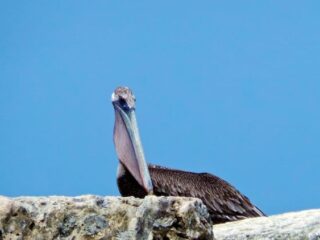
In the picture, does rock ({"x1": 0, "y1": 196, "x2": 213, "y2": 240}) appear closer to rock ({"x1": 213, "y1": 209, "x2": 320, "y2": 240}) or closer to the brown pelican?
rock ({"x1": 213, "y1": 209, "x2": 320, "y2": 240})

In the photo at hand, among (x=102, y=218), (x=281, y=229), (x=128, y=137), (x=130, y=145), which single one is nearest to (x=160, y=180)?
(x=130, y=145)

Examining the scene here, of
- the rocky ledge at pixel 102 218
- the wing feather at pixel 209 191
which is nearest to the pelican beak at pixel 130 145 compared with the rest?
the wing feather at pixel 209 191

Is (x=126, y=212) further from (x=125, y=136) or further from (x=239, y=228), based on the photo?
(x=125, y=136)

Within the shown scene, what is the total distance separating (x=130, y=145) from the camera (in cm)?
1191

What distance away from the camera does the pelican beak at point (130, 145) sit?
1113cm

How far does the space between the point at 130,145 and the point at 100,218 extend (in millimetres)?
8407

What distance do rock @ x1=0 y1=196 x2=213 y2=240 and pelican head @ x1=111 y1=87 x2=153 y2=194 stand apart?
746 cm

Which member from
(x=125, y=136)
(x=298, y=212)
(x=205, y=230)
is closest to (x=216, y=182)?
(x=125, y=136)

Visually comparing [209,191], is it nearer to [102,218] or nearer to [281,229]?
[281,229]

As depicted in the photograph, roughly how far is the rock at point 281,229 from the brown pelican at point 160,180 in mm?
4170

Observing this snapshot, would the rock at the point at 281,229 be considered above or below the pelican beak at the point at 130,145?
below

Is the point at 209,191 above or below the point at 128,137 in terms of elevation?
below

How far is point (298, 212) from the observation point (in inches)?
283

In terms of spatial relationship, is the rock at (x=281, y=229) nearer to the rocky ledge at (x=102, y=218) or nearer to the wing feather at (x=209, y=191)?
the rocky ledge at (x=102, y=218)
